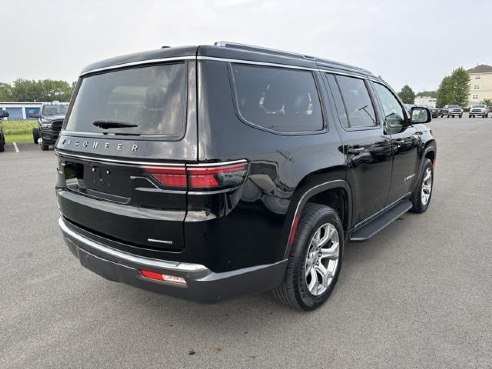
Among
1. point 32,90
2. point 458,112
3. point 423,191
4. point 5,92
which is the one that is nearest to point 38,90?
point 32,90

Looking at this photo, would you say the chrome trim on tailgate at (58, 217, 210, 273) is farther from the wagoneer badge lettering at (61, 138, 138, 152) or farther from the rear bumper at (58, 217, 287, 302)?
the wagoneer badge lettering at (61, 138, 138, 152)

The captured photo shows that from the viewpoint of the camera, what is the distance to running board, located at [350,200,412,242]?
11.9ft

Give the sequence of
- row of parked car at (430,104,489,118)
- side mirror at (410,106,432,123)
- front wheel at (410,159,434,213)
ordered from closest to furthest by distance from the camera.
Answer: side mirror at (410,106,432,123) < front wheel at (410,159,434,213) < row of parked car at (430,104,489,118)

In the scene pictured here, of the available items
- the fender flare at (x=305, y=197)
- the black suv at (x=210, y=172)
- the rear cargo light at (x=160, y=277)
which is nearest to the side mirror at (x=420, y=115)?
the black suv at (x=210, y=172)

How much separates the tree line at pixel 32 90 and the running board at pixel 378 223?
10897 centimetres

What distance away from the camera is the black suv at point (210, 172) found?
2.22 meters

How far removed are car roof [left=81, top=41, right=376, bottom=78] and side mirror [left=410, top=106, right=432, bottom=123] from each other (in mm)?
2225

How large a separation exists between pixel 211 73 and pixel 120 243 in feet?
4.08

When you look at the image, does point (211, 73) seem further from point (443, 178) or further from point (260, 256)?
point (443, 178)

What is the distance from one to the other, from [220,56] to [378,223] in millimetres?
2580

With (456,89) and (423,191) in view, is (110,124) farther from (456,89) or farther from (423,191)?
(456,89)

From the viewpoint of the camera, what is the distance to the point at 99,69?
290 centimetres

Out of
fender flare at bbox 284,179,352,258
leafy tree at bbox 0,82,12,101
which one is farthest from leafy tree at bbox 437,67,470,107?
leafy tree at bbox 0,82,12,101

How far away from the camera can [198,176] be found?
7.11 ft
